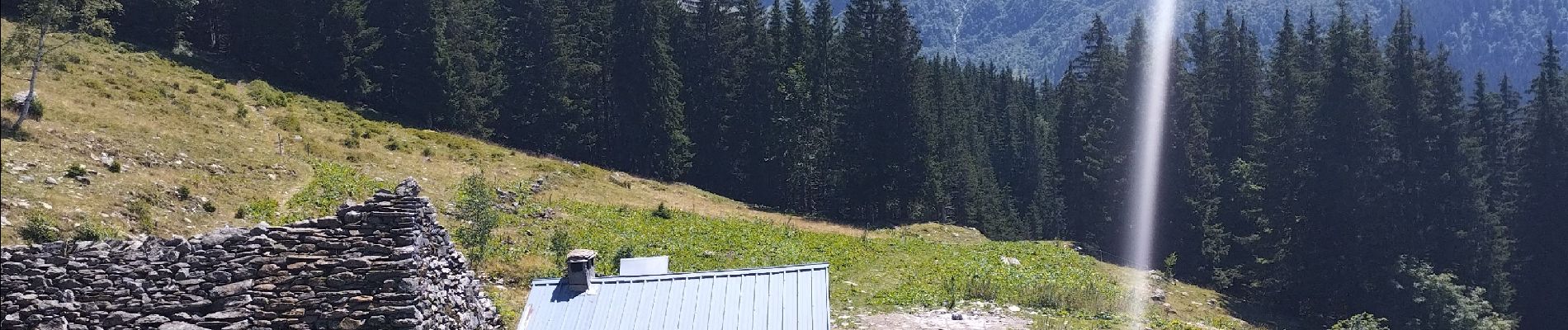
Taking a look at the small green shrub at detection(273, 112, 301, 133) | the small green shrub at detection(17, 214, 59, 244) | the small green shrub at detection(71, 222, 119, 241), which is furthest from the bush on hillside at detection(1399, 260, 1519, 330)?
the small green shrub at detection(273, 112, 301, 133)

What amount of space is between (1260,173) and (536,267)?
35.0 metres

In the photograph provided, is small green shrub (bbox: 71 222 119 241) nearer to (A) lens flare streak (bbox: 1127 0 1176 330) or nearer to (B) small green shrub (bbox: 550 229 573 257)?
(B) small green shrub (bbox: 550 229 573 257)

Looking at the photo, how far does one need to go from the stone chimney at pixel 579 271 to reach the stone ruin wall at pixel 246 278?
6.49 ft

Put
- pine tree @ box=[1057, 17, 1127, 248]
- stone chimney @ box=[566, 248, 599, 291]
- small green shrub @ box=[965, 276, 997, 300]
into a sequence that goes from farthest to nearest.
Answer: pine tree @ box=[1057, 17, 1127, 248], small green shrub @ box=[965, 276, 997, 300], stone chimney @ box=[566, 248, 599, 291]

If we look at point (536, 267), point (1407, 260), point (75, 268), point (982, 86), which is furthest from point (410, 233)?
point (982, 86)

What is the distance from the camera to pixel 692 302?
15.3m

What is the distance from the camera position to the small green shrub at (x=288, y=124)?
41.6 metres

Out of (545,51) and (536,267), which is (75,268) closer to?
(536,267)

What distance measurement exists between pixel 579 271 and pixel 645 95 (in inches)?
1812

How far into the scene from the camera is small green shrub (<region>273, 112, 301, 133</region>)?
4159 cm

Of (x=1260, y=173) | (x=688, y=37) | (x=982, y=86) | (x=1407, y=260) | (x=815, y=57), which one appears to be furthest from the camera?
(x=982, y=86)

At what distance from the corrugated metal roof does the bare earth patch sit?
9.07m

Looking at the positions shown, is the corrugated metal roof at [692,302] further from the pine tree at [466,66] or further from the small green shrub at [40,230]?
the pine tree at [466,66]

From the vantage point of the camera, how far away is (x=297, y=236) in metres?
14.4
